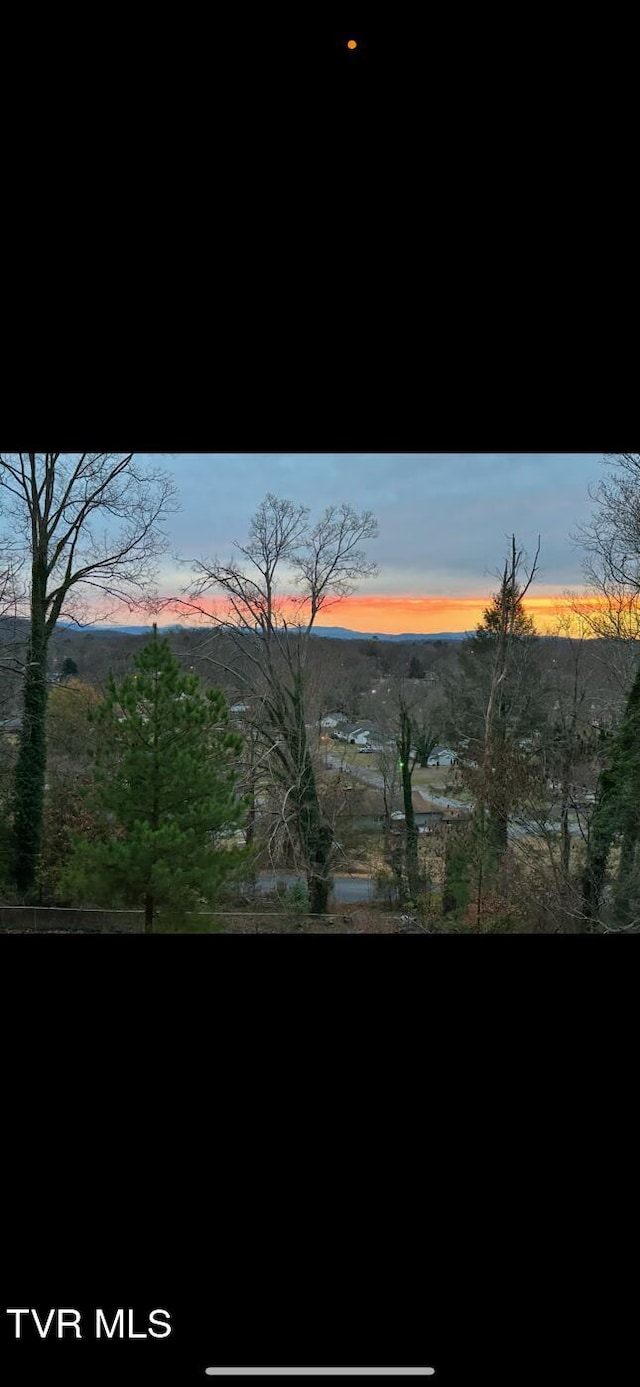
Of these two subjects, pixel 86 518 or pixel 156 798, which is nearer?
pixel 156 798

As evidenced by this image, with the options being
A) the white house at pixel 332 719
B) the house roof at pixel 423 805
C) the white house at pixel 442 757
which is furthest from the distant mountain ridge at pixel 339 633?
the house roof at pixel 423 805

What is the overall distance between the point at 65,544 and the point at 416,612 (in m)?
2.20

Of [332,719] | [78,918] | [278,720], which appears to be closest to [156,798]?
[78,918]

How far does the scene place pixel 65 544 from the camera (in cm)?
415

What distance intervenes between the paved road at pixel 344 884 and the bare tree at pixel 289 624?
0.25 feet

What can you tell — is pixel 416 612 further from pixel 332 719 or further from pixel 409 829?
pixel 409 829

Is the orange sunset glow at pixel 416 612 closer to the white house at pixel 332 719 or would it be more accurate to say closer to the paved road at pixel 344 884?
the white house at pixel 332 719

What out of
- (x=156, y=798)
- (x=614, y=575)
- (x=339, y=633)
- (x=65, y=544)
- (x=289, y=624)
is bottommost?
(x=156, y=798)

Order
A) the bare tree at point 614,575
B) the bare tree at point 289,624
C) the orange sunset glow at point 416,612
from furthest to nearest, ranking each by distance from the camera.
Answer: the bare tree at point 289,624
the orange sunset glow at point 416,612
the bare tree at point 614,575

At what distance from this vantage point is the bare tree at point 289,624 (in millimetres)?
4656

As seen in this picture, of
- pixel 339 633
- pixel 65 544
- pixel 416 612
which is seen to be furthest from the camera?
pixel 339 633
